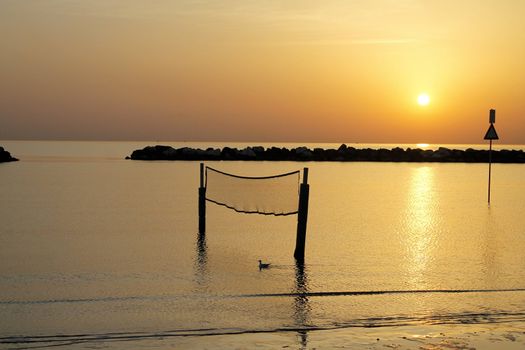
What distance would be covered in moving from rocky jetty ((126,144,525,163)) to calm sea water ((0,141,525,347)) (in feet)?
176

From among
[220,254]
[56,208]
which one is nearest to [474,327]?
[220,254]

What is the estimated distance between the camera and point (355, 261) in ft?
52.0

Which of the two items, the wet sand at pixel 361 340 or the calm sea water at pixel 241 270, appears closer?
the wet sand at pixel 361 340

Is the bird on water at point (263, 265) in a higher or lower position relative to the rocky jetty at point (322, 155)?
lower

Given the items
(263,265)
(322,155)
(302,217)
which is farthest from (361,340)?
(322,155)

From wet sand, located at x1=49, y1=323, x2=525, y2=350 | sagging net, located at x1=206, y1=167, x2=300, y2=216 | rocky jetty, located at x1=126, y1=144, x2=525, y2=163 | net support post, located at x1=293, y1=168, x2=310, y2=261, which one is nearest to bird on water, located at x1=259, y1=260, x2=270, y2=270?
net support post, located at x1=293, y1=168, x2=310, y2=261

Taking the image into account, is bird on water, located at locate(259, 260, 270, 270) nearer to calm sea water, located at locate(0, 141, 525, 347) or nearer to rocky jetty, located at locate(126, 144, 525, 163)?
calm sea water, located at locate(0, 141, 525, 347)

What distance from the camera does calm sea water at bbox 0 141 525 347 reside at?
10219mm

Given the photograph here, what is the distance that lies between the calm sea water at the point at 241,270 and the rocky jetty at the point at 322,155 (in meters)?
53.5

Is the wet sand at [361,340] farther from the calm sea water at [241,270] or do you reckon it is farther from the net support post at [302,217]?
the net support post at [302,217]

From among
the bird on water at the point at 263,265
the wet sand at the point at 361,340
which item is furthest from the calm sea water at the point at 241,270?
the wet sand at the point at 361,340

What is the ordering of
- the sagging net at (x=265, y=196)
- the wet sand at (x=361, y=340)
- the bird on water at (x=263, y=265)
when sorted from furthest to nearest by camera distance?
the sagging net at (x=265, y=196) < the bird on water at (x=263, y=265) < the wet sand at (x=361, y=340)

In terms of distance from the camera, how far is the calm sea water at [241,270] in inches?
402

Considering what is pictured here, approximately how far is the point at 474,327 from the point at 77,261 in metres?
9.03
